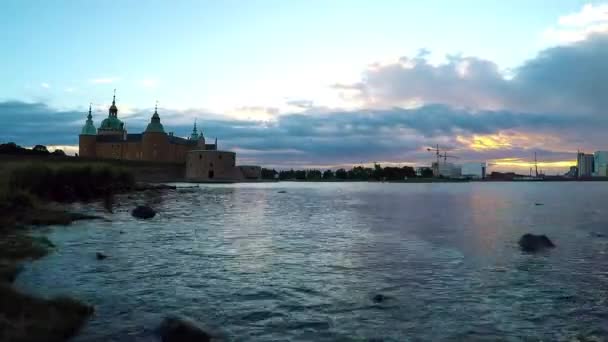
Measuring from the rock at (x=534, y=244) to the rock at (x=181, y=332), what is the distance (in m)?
14.9

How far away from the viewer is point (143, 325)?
8.55 m

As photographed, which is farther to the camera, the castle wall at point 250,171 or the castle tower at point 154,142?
the castle wall at point 250,171

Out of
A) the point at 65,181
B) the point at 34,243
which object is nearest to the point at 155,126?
the point at 65,181

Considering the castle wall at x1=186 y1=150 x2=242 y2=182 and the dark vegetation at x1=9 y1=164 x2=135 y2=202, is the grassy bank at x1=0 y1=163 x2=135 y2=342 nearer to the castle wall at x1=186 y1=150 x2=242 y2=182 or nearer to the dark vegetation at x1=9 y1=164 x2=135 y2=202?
the dark vegetation at x1=9 y1=164 x2=135 y2=202

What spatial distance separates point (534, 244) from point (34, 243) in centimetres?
1847

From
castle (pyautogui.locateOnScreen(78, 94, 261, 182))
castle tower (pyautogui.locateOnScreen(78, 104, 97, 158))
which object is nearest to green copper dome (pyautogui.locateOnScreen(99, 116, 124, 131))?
castle (pyautogui.locateOnScreen(78, 94, 261, 182))

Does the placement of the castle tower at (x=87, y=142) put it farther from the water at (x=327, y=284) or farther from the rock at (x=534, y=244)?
the rock at (x=534, y=244)

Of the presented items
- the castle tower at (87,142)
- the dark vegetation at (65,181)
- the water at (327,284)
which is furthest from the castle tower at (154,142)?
the water at (327,284)

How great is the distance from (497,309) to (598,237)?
1619cm

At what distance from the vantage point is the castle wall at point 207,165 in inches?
5167

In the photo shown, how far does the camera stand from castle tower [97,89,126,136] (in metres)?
150

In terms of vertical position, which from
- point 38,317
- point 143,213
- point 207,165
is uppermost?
point 207,165

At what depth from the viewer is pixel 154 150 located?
135500 millimetres

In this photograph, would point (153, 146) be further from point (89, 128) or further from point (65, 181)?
point (65, 181)
